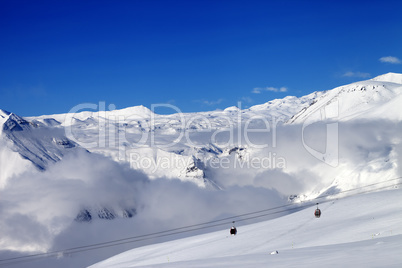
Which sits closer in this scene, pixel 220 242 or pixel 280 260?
pixel 280 260

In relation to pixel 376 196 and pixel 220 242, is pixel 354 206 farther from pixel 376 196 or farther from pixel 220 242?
pixel 220 242

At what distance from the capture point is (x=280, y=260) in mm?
33719

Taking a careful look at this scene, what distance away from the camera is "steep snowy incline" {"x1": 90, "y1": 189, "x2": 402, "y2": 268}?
32.9 meters

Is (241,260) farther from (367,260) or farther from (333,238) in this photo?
(333,238)

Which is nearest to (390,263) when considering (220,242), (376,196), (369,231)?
(369,231)

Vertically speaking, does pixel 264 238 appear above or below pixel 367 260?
above

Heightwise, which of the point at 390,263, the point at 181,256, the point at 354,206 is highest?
the point at 354,206

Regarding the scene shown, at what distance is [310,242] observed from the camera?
57.2 m

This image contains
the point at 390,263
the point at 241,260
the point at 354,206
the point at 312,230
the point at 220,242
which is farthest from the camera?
the point at 354,206

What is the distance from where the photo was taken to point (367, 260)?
28.2m

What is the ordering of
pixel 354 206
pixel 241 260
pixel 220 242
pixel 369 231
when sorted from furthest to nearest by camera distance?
pixel 354 206 → pixel 220 242 → pixel 369 231 → pixel 241 260

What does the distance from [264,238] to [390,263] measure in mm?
43546

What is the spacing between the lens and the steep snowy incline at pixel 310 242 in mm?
32875

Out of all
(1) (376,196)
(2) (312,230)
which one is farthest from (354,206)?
(2) (312,230)
